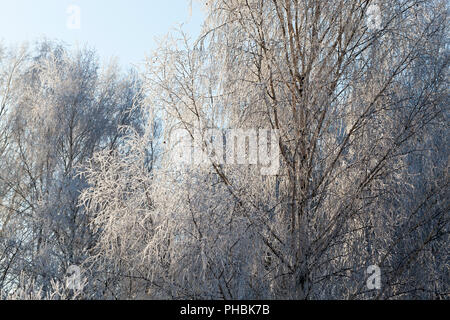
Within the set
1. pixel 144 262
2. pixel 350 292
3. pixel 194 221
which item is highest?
pixel 194 221

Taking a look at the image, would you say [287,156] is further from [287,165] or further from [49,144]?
[49,144]

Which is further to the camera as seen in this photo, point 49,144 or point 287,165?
point 49,144

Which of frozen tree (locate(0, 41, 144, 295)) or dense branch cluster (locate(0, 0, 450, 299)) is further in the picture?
frozen tree (locate(0, 41, 144, 295))

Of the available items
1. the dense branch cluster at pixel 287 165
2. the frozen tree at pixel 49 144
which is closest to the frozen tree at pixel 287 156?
the dense branch cluster at pixel 287 165

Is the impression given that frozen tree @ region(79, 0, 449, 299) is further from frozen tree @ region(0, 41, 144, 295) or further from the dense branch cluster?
frozen tree @ region(0, 41, 144, 295)

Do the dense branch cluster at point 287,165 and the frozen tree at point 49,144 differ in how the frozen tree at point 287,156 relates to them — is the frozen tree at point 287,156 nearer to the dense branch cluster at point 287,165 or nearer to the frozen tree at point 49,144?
the dense branch cluster at point 287,165

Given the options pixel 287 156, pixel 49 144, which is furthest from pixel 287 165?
pixel 49 144

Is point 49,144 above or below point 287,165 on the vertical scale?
above

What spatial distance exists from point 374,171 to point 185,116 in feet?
5.80

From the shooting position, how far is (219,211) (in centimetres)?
407

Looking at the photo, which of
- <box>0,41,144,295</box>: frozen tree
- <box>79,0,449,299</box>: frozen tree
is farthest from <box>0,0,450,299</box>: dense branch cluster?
<box>0,41,144,295</box>: frozen tree
